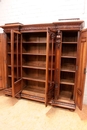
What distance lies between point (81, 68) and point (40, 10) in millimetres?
1845

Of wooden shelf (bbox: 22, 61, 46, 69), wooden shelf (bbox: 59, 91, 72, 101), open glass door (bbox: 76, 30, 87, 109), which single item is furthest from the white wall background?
wooden shelf (bbox: 22, 61, 46, 69)

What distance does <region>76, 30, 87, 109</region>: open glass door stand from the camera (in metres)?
2.10

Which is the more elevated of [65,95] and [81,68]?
Result: [81,68]

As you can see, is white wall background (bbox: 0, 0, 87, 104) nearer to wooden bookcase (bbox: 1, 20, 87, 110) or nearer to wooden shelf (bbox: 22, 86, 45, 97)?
A: wooden bookcase (bbox: 1, 20, 87, 110)

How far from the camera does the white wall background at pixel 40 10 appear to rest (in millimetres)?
Answer: 2543

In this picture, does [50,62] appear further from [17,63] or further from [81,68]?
[17,63]

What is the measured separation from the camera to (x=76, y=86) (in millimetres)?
2445

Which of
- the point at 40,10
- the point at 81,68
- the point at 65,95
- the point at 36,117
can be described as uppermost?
the point at 40,10

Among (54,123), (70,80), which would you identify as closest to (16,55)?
(70,80)

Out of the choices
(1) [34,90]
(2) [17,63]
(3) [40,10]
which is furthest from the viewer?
(1) [34,90]

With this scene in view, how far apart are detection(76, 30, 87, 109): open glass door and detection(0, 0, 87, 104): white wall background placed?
0.50m

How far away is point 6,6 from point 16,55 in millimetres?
1632

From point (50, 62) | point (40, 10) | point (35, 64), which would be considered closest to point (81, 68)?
point (50, 62)

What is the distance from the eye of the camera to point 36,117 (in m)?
2.23
